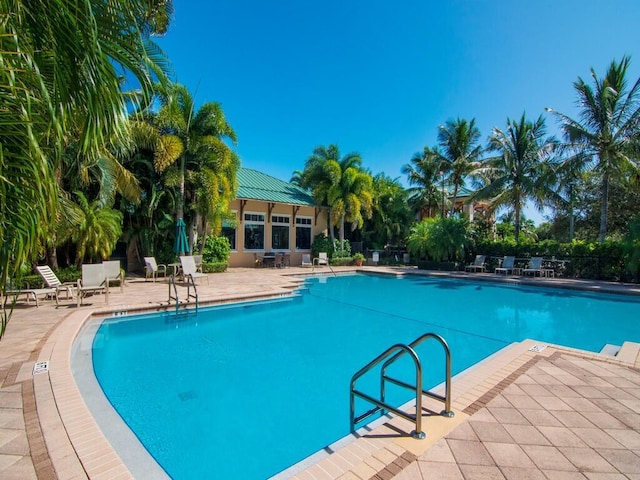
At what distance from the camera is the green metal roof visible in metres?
19.0

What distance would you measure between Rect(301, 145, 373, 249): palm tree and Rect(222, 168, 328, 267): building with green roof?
1464 mm

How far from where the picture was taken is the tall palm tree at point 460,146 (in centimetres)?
2156

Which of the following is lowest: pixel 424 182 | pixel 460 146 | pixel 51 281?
pixel 51 281

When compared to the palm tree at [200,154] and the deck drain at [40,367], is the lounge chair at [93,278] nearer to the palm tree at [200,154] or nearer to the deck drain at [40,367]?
the deck drain at [40,367]

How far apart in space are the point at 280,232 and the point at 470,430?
1861 cm

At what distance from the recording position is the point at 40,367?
4.18 meters

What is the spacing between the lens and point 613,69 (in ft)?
49.1

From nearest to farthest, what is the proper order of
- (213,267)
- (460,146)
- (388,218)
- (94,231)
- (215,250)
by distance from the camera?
(94,231) → (213,267) → (215,250) → (460,146) → (388,218)

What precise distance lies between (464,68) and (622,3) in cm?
527

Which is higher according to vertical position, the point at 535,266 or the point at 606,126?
the point at 606,126

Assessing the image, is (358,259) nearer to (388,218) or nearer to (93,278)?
(388,218)

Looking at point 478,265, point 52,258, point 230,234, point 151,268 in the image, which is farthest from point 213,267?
point 478,265

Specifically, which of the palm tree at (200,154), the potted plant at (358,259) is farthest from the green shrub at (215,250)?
the potted plant at (358,259)

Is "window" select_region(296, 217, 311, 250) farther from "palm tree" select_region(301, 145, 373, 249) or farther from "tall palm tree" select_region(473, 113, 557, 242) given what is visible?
"tall palm tree" select_region(473, 113, 557, 242)
